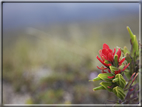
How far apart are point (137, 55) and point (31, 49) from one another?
1.62 meters

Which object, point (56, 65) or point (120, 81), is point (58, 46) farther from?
point (120, 81)

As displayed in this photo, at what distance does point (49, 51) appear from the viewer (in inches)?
73.0

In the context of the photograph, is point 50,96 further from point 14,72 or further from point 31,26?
point 31,26

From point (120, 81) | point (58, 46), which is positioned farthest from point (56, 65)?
point (120, 81)

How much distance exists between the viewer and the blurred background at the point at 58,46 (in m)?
1.36

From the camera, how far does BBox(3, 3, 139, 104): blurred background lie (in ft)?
4.45

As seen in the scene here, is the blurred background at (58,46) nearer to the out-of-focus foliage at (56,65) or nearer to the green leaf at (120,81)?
the out-of-focus foliage at (56,65)

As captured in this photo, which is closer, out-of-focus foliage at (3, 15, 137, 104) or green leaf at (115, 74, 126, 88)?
green leaf at (115, 74, 126, 88)

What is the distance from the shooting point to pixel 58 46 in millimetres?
1775

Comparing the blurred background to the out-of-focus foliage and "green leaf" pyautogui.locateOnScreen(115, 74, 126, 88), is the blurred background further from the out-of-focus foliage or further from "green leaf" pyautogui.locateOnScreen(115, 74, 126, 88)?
"green leaf" pyautogui.locateOnScreen(115, 74, 126, 88)

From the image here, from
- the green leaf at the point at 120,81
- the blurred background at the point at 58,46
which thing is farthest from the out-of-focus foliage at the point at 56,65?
the green leaf at the point at 120,81

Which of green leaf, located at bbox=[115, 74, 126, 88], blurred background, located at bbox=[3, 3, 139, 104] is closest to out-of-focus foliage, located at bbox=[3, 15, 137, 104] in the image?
blurred background, located at bbox=[3, 3, 139, 104]

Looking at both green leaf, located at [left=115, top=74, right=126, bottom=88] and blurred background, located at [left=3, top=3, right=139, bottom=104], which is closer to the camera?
green leaf, located at [left=115, top=74, right=126, bottom=88]

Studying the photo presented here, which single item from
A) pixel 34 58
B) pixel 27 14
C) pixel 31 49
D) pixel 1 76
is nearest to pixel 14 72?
pixel 1 76
